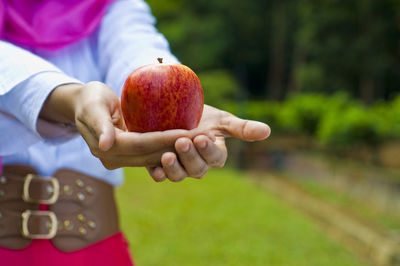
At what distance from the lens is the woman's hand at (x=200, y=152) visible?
0.79 m

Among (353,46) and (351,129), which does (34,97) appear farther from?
(353,46)

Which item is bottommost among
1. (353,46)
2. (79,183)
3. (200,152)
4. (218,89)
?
(218,89)

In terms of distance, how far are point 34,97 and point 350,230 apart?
17.9ft

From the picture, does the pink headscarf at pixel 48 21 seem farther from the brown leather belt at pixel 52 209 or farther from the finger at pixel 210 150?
the finger at pixel 210 150

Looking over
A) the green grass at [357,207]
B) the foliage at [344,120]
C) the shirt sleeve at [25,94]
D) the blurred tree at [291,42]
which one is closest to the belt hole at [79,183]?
the shirt sleeve at [25,94]

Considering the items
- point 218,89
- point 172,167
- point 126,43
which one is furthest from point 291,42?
point 172,167

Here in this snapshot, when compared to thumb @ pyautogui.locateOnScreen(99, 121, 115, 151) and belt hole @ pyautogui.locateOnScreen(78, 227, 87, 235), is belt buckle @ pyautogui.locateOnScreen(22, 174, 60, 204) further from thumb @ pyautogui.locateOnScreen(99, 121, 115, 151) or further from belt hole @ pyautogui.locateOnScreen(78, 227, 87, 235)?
thumb @ pyautogui.locateOnScreen(99, 121, 115, 151)

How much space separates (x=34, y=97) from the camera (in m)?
0.91

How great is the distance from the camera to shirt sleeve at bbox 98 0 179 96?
3.57 ft

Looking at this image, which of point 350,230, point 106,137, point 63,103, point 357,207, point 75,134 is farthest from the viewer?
point 357,207

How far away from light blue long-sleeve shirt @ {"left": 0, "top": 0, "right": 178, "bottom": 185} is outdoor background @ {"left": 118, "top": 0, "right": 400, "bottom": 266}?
11.5 ft

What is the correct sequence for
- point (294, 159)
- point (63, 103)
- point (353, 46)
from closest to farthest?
point (63, 103) < point (353, 46) < point (294, 159)

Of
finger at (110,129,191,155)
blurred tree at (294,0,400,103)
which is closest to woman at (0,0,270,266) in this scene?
finger at (110,129,191,155)

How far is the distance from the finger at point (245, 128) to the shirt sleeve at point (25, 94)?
0.28 m
